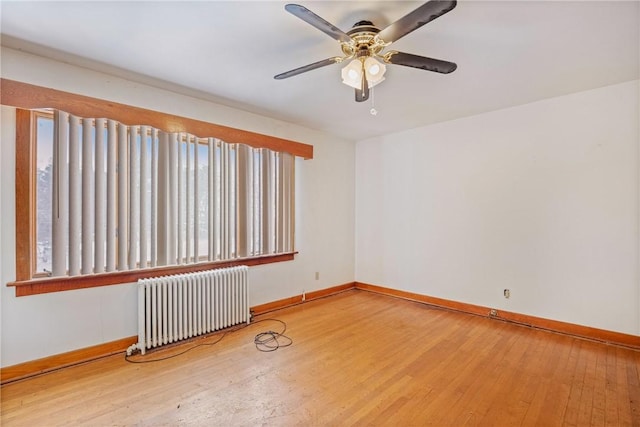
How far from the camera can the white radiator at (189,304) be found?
2728mm

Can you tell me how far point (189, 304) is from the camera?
9.72 ft

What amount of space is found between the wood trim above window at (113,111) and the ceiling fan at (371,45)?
4.84 feet

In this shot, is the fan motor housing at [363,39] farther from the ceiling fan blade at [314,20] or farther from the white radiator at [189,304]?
the white radiator at [189,304]

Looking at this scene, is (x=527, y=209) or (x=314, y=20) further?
(x=527, y=209)

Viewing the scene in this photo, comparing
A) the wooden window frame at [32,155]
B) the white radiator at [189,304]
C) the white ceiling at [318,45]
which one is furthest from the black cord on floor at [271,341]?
the white ceiling at [318,45]

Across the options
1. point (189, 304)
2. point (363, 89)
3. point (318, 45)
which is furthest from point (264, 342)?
point (318, 45)

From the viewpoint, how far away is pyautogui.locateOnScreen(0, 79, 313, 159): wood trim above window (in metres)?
2.19

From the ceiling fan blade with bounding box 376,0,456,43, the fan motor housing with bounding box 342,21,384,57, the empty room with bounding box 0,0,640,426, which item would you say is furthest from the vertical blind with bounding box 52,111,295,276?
the ceiling fan blade with bounding box 376,0,456,43

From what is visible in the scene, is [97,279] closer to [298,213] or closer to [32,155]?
[32,155]

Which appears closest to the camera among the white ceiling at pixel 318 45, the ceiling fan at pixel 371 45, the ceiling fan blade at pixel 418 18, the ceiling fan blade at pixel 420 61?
the ceiling fan blade at pixel 418 18

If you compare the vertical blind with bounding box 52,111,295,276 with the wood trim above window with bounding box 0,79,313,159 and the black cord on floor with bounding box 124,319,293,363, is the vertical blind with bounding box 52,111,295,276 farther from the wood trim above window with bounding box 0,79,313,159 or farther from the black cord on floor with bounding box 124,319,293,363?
the black cord on floor with bounding box 124,319,293,363

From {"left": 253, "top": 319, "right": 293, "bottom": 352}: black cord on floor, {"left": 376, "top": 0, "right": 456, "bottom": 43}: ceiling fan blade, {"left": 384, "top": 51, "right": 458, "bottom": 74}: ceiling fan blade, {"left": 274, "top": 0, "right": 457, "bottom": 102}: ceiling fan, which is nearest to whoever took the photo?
{"left": 376, "top": 0, "right": 456, "bottom": 43}: ceiling fan blade

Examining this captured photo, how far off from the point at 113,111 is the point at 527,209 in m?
4.40

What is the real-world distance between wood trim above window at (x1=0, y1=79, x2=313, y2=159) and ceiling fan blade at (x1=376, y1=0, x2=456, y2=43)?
213 cm
